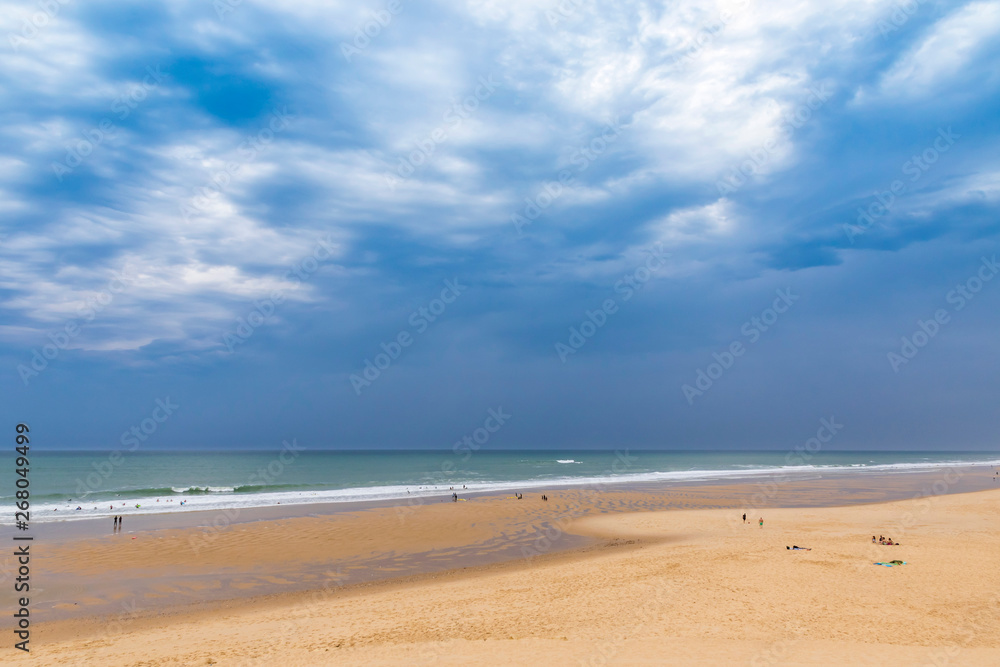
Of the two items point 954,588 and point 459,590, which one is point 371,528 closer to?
point 459,590

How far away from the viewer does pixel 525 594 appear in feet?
57.1

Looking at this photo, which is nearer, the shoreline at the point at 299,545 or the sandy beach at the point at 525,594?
the sandy beach at the point at 525,594

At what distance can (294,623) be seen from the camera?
15.1 m

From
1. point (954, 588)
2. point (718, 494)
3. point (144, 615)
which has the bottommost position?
point (718, 494)

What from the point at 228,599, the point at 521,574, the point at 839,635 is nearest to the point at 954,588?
the point at 839,635

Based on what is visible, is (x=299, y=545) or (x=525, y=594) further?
(x=299, y=545)

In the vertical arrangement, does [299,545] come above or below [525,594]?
below

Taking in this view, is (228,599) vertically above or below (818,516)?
above

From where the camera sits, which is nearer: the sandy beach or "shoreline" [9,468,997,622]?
the sandy beach

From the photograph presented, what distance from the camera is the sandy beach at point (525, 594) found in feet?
41.6

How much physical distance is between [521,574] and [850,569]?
12.4 metres

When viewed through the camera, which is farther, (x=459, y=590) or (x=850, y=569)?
(x=850, y=569)

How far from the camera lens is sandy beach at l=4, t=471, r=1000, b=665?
1269 cm

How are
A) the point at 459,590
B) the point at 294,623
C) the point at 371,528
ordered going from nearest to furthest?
the point at 294,623 → the point at 459,590 → the point at 371,528
